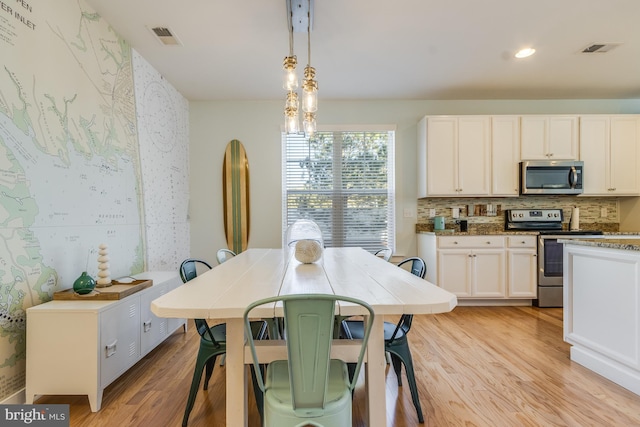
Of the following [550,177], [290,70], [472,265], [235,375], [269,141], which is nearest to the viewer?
[235,375]

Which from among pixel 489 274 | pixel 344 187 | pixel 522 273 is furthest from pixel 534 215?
pixel 344 187

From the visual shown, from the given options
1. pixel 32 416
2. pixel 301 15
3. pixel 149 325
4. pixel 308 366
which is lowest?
pixel 32 416

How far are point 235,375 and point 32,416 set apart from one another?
1.20 metres

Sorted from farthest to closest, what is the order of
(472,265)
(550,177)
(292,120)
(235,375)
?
(550,177), (472,265), (292,120), (235,375)

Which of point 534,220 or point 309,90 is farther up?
point 309,90

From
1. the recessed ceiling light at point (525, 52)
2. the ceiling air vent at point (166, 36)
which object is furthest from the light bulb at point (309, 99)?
the recessed ceiling light at point (525, 52)

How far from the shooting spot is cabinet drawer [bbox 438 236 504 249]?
3756 mm

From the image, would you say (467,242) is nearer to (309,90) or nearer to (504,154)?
(504,154)

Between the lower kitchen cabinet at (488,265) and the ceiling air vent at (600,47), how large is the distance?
196cm

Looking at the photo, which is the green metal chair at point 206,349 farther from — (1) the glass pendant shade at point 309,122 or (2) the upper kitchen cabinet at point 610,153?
(2) the upper kitchen cabinet at point 610,153

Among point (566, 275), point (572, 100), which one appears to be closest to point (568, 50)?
point (572, 100)

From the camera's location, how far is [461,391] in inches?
77.3

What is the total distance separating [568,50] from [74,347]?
4485 millimetres

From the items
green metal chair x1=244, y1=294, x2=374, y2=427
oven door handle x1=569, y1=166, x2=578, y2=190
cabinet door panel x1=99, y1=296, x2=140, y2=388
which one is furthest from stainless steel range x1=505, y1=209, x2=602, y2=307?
cabinet door panel x1=99, y1=296, x2=140, y2=388
